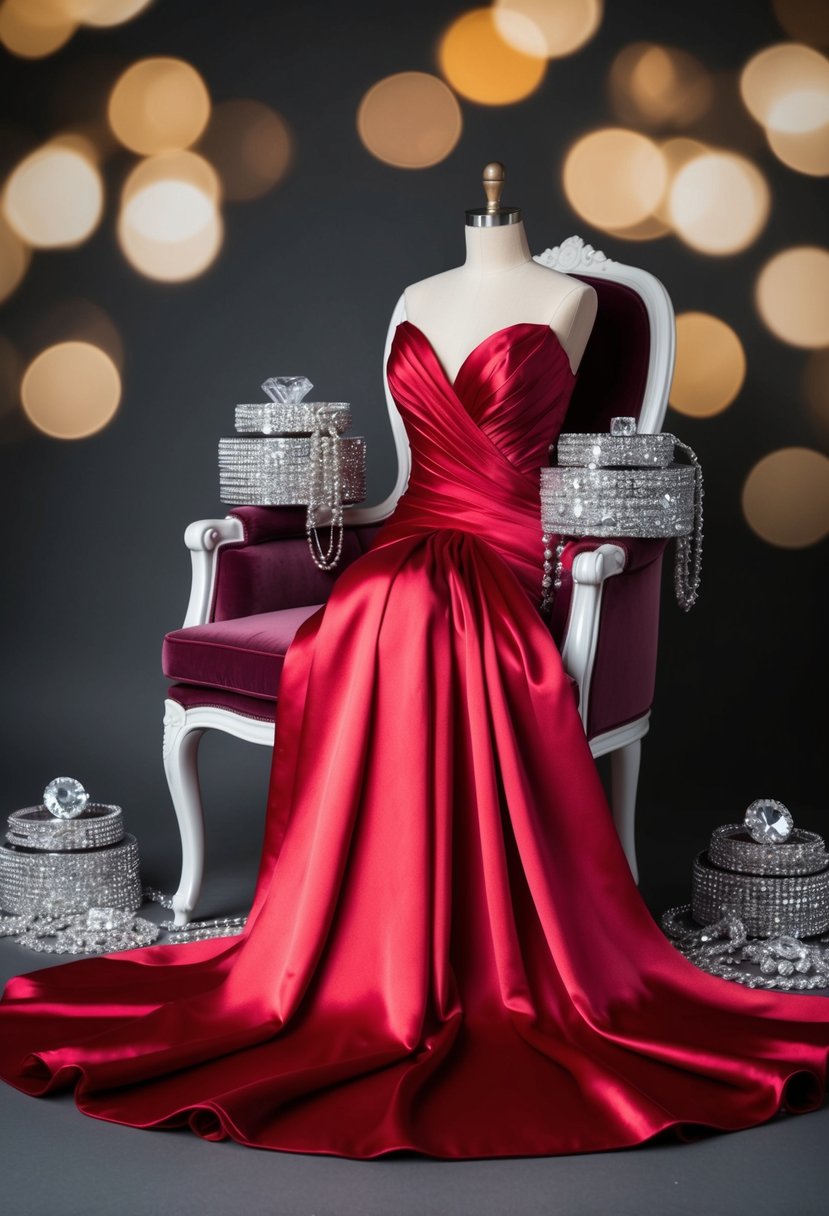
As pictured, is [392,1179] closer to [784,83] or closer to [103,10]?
[784,83]

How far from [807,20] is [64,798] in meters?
2.54

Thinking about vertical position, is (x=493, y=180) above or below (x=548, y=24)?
below

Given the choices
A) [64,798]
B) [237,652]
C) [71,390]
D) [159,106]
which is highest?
Answer: [159,106]

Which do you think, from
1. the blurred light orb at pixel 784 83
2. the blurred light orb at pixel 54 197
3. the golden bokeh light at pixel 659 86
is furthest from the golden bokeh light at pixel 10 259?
the blurred light orb at pixel 784 83

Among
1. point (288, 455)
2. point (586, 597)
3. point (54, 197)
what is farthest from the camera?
point (54, 197)

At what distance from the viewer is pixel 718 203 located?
3848mm

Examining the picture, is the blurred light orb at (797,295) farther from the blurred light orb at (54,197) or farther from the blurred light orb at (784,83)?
the blurred light orb at (54,197)

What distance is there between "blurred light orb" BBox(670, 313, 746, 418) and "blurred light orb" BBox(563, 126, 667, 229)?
0.98 feet

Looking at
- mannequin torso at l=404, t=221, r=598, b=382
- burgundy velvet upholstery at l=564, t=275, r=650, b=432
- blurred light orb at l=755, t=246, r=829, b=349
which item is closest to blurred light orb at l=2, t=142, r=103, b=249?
mannequin torso at l=404, t=221, r=598, b=382

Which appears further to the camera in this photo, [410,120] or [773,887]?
[410,120]

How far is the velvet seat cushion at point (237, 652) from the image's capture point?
2760mm

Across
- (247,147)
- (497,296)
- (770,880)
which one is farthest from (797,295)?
(770,880)

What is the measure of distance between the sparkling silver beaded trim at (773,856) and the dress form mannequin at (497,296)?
96 cm

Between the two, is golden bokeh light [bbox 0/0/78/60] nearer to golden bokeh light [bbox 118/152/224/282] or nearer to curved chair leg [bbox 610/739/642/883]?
golden bokeh light [bbox 118/152/224/282]
